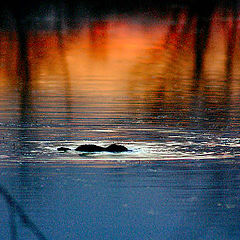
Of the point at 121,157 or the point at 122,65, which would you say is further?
the point at 122,65

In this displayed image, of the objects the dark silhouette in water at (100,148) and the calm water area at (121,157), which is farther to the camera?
the dark silhouette in water at (100,148)

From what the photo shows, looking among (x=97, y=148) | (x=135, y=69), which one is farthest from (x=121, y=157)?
(x=135, y=69)

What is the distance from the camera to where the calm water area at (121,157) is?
10516mm

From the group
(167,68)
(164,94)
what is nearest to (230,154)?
(164,94)

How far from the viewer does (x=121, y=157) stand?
14008 mm

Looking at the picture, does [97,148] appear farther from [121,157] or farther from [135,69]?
[135,69]

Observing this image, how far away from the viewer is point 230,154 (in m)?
14.5

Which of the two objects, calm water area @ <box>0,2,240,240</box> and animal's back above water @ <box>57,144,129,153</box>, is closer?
calm water area @ <box>0,2,240,240</box>

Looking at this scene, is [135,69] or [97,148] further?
[135,69]

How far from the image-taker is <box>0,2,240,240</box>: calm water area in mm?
10516

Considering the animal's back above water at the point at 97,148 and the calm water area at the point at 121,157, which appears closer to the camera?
the calm water area at the point at 121,157

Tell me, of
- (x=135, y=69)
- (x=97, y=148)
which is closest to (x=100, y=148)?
(x=97, y=148)

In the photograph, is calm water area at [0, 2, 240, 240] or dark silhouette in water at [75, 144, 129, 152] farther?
dark silhouette in water at [75, 144, 129, 152]

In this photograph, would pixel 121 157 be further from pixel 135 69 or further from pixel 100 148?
pixel 135 69
